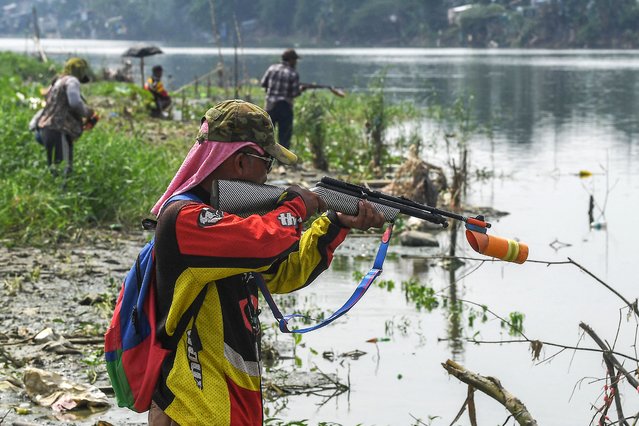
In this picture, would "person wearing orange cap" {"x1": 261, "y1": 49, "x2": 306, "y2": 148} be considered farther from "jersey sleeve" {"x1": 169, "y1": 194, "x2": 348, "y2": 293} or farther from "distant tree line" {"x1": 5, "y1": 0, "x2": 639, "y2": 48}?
"distant tree line" {"x1": 5, "y1": 0, "x2": 639, "y2": 48}

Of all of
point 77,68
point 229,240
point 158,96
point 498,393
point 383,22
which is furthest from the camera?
point 383,22

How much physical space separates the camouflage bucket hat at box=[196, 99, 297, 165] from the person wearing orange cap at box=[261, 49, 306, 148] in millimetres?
11562

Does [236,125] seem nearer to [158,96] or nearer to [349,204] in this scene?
[349,204]

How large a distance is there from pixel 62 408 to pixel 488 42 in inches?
4240

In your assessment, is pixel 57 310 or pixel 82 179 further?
pixel 82 179

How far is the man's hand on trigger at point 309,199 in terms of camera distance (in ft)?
12.1

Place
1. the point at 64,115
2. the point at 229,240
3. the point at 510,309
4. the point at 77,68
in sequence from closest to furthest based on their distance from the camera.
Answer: the point at 229,240 < the point at 510,309 < the point at 64,115 < the point at 77,68

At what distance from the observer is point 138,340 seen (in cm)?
356

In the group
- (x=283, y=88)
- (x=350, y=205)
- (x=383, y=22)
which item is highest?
(x=350, y=205)

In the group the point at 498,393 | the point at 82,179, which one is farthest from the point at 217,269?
the point at 82,179

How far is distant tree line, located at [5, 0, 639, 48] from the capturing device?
99312 millimetres

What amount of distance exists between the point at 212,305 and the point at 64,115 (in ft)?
24.9

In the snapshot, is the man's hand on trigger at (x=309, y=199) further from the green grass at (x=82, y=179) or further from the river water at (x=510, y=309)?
the green grass at (x=82, y=179)

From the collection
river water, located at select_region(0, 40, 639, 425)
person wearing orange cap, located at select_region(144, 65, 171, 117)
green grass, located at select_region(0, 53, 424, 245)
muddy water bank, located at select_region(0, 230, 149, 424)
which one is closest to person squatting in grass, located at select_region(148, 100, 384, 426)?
river water, located at select_region(0, 40, 639, 425)
